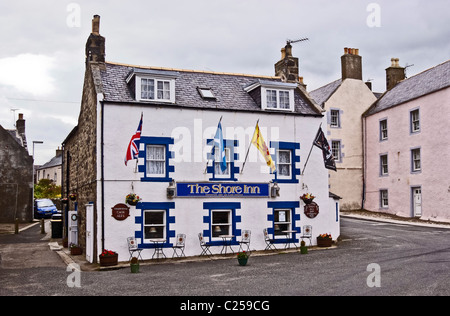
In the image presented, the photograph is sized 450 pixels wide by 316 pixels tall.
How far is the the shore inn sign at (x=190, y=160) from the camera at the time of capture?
1791 cm

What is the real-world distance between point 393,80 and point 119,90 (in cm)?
2298

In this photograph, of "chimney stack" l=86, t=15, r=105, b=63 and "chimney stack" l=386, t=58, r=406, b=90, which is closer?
"chimney stack" l=86, t=15, r=105, b=63

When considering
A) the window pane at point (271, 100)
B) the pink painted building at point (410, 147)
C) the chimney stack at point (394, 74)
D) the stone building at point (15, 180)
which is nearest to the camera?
the window pane at point (271, 100)

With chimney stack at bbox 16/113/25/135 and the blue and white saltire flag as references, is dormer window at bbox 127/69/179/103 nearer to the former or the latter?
the blue and white saltire flag

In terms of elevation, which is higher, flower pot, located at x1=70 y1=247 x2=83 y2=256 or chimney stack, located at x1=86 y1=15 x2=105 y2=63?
chimney stack, located at x1=86 y1=15 x2=105 y2=63

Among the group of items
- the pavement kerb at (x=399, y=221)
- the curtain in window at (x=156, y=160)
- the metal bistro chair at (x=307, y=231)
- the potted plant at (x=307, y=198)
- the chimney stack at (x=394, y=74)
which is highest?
the chimney stack at (x=394, y=74)

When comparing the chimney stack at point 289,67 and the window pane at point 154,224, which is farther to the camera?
the chimney stack at point 289,67

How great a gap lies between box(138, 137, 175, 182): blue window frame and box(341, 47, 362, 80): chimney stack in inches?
738

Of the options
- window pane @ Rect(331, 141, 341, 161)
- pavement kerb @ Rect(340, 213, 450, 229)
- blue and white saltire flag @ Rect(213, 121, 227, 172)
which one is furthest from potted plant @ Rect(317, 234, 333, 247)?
window pane @ Rect(331, 141, 341, 161)

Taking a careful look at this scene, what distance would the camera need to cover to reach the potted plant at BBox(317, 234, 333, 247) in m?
20.2

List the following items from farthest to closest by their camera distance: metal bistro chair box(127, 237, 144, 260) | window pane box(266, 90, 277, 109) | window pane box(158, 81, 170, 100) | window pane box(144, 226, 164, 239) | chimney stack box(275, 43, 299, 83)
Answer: chimney stack box(275, 43, 299, 83) → window pane box(266, 90, 277, 109) → window pane box(158, 81, 170, 100) → window pane box(144, 226, 164, 239) → metal bistro chair box(127, 237, 144, 260)

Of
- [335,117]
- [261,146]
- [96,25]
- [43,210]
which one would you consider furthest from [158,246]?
[43,210]

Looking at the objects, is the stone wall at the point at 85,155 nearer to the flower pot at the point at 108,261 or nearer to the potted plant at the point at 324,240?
the flower pot at the point at 108,261

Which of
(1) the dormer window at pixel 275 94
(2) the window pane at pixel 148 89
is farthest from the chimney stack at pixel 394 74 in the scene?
(2) the window pane at pixel 148 89
